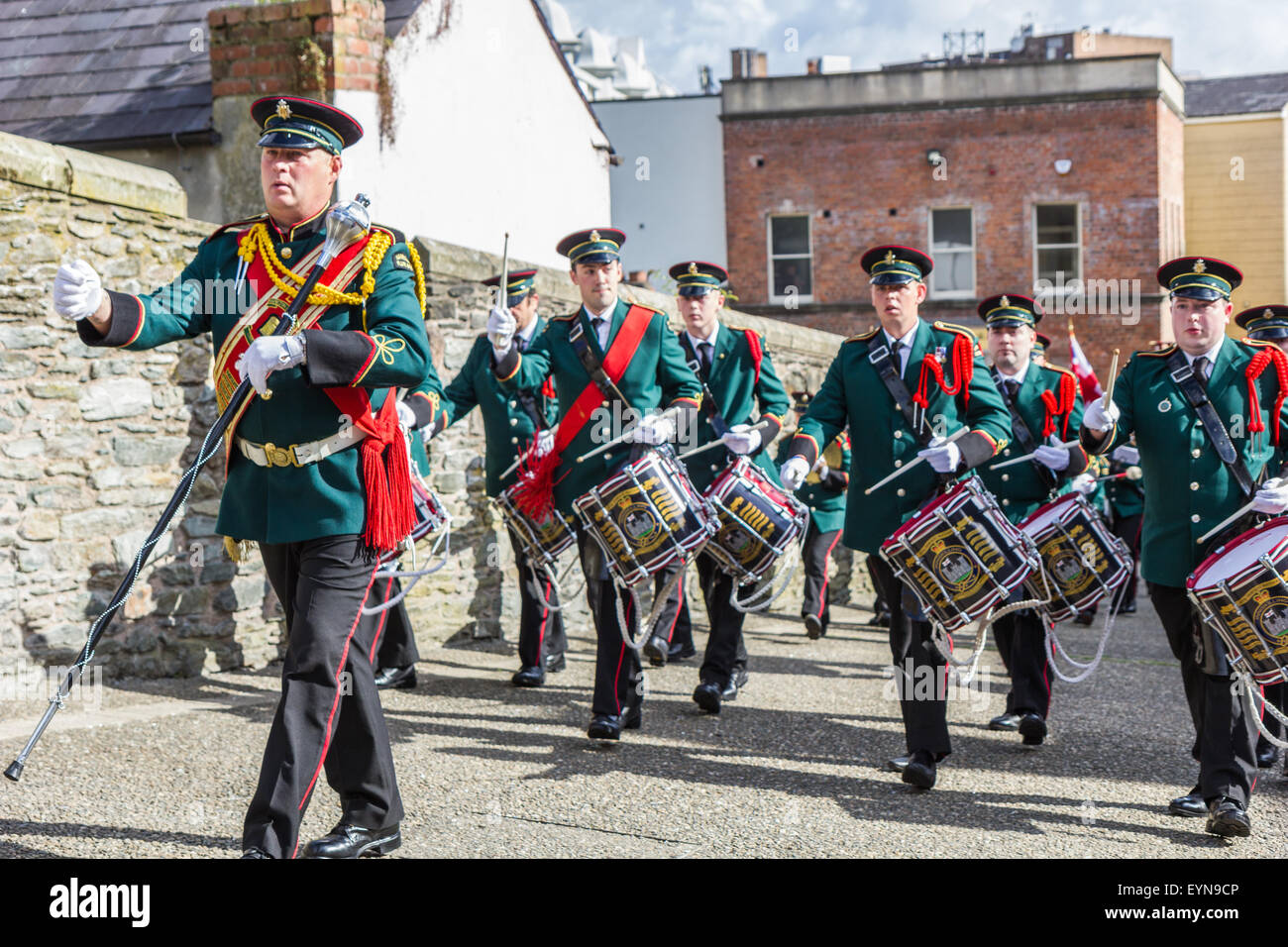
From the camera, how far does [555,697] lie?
7203mm

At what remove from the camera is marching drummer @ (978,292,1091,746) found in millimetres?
6609

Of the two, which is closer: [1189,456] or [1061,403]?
[1189,456]

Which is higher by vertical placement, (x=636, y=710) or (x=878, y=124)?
(x=878, y=124)

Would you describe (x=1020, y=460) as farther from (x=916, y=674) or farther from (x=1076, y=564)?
(x=916, y=674)

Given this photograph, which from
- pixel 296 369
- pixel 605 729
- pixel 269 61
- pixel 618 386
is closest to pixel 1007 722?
pixel 605 729

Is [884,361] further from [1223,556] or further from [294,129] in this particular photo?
[294,129]

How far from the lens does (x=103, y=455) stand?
6.88 meters

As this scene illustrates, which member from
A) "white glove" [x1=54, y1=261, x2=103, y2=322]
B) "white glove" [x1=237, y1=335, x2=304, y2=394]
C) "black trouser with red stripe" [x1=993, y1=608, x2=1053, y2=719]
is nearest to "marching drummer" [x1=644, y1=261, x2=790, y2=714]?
"black trouser with red stripe" [x1=993, y1=608, x2=1053, y2=719]

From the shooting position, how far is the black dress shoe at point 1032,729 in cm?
621

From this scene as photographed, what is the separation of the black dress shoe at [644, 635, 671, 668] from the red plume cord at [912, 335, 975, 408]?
9.47ft

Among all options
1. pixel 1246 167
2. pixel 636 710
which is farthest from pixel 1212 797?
pixel 1246 167

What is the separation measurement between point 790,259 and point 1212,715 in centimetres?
2301

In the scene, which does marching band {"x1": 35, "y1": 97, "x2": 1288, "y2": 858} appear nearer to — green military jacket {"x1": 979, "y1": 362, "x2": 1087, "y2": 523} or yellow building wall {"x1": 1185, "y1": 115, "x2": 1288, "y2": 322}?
green military jacket {"x1": 979, "y1": 362, "x2": 1087, "y2": 523}
